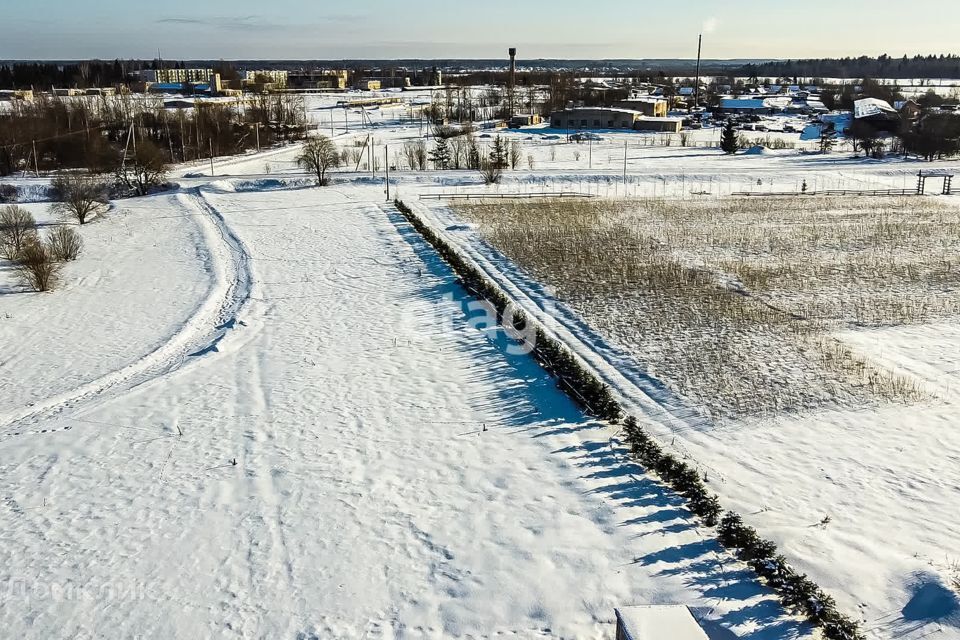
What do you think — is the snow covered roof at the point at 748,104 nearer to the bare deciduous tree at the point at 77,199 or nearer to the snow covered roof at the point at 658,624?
the bare deciduous tree at the point at 77,199

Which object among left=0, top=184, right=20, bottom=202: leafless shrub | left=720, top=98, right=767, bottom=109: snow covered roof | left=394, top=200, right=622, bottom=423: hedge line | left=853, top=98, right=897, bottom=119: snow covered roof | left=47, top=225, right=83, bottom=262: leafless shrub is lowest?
left=394, top=200, right=622, bottom=423: hedge line

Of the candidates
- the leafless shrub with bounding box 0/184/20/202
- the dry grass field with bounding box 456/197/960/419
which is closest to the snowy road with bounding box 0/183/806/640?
the dry grass field with bounding box 456/197/960/419

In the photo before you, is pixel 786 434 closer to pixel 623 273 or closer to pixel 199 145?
pixel 623 273

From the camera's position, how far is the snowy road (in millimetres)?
8117

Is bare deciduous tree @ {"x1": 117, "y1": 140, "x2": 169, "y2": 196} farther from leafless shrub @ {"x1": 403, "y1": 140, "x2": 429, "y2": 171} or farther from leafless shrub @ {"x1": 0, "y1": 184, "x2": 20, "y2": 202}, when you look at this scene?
leafless shrub @ {"x1": 403, "y1": 140, "x2": 429, "y2": 171}

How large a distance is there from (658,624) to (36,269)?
67.1 ft

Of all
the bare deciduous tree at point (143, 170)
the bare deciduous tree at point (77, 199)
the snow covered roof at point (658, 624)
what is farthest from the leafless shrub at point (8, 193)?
the snow covered roof at point (658, 624)

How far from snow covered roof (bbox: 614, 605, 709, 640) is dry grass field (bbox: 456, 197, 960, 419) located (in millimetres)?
5893

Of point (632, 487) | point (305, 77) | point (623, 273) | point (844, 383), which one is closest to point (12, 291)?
point (623, 273)

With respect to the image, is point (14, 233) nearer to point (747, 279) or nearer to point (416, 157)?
point (747, 279)

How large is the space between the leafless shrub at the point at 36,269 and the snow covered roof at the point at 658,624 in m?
20.2

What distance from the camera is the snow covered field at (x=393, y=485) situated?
26.8 ft

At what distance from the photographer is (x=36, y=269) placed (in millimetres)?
21406

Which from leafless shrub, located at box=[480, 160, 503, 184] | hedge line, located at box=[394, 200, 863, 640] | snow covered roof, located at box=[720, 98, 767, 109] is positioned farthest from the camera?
snow covered roof, located at box=[720, 98, 767, 109]
